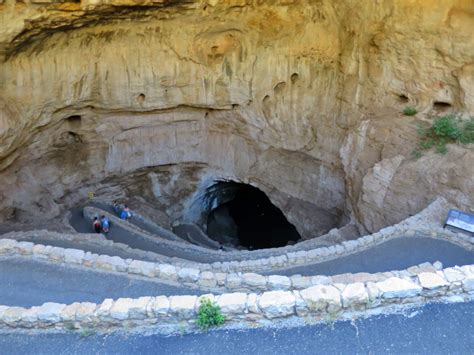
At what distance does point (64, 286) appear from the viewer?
6.82 meters

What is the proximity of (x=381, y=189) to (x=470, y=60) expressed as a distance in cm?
372

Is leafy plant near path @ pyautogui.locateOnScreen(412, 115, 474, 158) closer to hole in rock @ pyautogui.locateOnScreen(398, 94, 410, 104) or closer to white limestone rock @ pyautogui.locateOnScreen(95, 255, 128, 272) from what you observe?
hole in rock @ pyautogui.locateOnScreen(398, 94, 410, 104)

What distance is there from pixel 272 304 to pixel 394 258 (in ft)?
15.0

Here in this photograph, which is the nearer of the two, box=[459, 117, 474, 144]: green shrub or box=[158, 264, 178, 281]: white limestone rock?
box=[158, 264, 178, 281]: white limestone rock

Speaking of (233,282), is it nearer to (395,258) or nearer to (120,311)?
(120,311)

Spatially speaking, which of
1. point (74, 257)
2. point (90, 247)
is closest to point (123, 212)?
point (90, 247)

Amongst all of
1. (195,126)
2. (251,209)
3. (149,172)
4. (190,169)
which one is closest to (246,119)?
(195,126)

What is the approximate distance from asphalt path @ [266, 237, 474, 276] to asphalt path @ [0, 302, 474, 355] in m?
3.33

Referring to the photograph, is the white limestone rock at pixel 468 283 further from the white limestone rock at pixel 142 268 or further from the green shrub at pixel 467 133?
the green shrub at pixel 467 133

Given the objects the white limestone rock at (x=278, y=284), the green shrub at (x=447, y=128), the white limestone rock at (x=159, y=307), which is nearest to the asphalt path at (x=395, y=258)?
the white limestone rock at (x=278, y=284)

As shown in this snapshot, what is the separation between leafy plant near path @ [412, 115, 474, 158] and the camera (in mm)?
10289

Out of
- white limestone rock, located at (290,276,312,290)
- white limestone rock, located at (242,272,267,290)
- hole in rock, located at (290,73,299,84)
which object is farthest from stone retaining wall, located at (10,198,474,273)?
hole in rock, located at (290,73,299,84)

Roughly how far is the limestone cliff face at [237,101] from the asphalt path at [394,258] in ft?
5.39

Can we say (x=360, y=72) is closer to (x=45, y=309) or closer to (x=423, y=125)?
(x=423, y=125)
